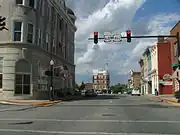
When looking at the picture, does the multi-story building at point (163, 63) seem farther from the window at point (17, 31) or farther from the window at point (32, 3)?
the window at point (17, 31)

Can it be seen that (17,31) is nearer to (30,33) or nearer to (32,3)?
(30,33)

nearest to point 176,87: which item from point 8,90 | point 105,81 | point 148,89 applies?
point 8,90

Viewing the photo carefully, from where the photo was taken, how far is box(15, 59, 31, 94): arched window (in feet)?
121

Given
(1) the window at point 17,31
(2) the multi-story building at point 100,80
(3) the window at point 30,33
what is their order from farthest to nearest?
(2) the multi-story building at point 100,80 < (3) the window at point 30,33 < (1) the window at point 17,31

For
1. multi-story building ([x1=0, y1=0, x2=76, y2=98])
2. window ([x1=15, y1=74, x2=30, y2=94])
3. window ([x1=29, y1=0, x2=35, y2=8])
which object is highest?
window ([x1=29, y1=0, x2=35, y2=8])

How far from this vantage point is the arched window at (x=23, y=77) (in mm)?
36969

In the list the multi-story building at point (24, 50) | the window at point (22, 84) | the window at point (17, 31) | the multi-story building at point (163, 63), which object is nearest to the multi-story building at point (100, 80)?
the multi-story building at point (163, 63)

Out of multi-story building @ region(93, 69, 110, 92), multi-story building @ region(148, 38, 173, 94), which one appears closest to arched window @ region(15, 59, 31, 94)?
multi-story building @ region(148, 38, 173, 94)

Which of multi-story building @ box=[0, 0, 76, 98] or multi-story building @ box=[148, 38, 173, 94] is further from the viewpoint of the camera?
multi-story building @ box=[148, 38, 173, 94]

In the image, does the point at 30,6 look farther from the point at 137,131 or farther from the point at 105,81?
the point at 105,81

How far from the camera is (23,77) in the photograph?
37.4 m

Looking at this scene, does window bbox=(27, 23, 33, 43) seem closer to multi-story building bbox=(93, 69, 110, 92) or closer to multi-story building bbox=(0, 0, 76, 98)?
multi-story building bbox=(0, 0, 76, 98)

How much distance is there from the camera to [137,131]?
11945mm

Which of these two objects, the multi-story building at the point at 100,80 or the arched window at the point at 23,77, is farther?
the multi-story building at the point at 100,80
